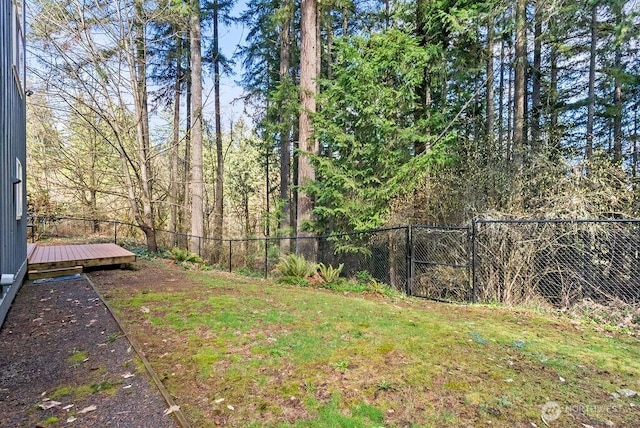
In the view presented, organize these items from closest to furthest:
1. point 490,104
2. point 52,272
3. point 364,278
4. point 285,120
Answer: point 52,272, point 364,278, point 490,104, point 285,120

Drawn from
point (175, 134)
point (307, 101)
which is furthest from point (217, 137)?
point (307, 101)

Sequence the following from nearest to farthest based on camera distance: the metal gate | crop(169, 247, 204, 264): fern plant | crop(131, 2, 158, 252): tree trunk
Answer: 1. the metal gate
2. crop(131, 2, 158, 252): tree trunk
3. crop(169, 247, 204, 264): fern plant

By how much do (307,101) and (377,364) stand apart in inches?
254

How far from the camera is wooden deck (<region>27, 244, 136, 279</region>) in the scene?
18.6 ft

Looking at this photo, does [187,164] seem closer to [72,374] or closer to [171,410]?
[72,374]

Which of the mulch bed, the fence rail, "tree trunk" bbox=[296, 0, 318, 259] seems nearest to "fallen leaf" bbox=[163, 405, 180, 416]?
the mulch bed

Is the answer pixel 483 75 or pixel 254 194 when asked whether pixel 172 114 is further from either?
pixel 483 75

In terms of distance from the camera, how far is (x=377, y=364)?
8.91 feet

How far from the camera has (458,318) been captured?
4215mm

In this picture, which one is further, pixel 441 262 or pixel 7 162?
pixel 441 262

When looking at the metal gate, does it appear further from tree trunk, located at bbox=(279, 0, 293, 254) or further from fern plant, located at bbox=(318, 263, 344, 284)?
tree trunk, located at bbox=(279, 0, 293, 254)

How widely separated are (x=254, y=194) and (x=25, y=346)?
16275mm

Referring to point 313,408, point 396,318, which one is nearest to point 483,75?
point 396,318

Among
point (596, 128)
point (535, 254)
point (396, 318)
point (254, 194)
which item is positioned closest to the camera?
point (396, 318)
